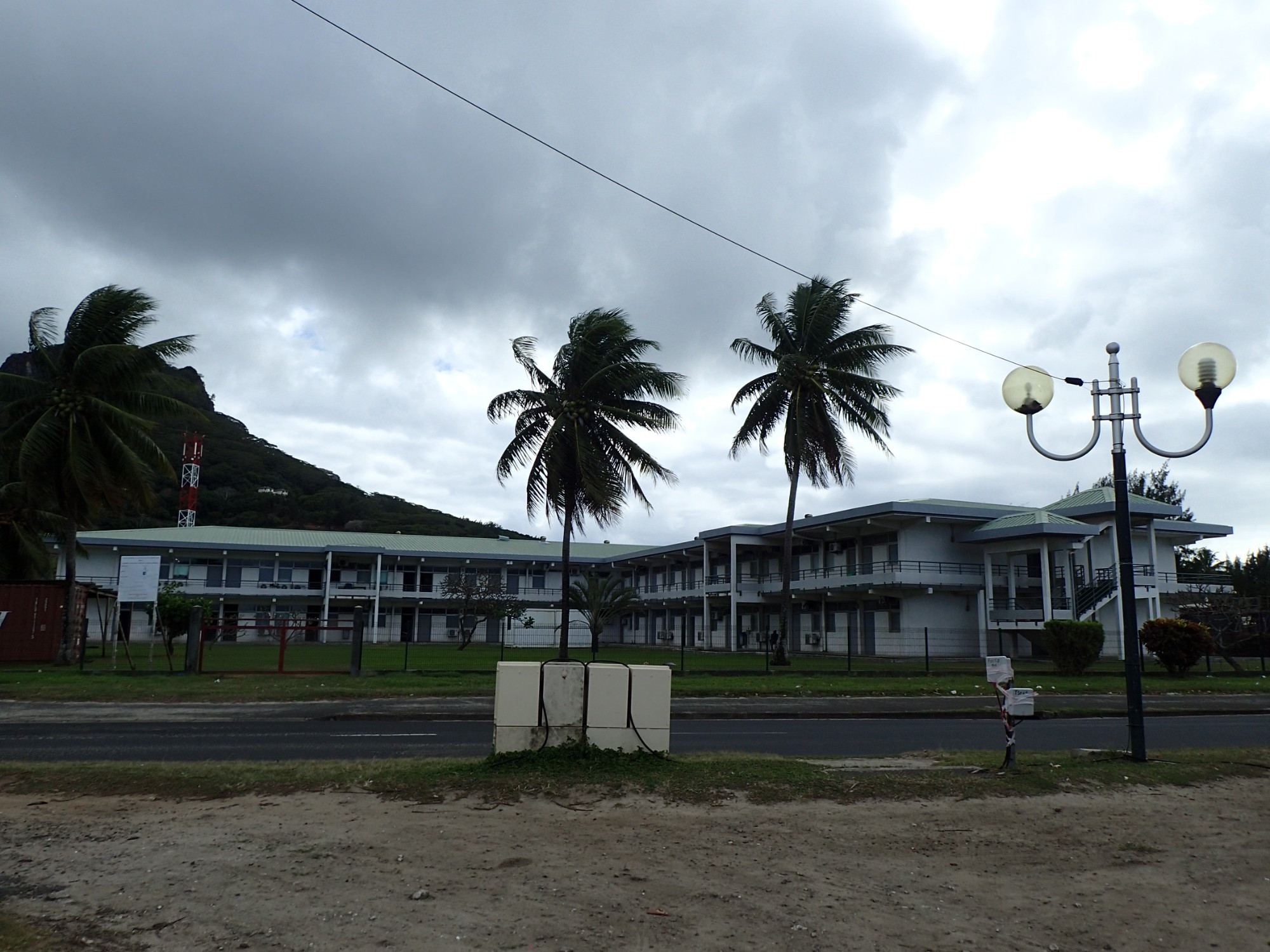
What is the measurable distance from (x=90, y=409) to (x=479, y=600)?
83.1ft

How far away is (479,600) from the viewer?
4975 centimetres

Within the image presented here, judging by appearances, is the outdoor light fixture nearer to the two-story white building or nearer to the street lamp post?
the street lamp post

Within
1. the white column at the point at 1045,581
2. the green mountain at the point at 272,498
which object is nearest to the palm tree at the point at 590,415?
the white column at the point at 1045,581

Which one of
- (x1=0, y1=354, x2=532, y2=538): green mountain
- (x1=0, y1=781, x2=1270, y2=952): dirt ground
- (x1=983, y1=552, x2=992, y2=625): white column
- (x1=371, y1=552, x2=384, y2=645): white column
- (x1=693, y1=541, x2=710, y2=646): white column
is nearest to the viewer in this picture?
(x1=0, y1=781, x2=1270, y2=952): dirt ground

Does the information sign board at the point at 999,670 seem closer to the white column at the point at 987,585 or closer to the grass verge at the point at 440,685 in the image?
the grass verge at the point at 440,685

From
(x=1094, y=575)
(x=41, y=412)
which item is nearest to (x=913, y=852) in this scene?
(x=41, y=412)

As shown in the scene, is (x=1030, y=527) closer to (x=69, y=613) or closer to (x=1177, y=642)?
(x=1177, y=642)

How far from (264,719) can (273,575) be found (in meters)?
43.8

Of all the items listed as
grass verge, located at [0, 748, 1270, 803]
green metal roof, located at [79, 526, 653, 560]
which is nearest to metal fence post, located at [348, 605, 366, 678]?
grass verge, located at [0, 748, 1270, 803]

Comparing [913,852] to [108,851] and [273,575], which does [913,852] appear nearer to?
[108,851]

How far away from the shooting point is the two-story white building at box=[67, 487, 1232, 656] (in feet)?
128

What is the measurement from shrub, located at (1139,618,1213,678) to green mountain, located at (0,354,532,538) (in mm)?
68785

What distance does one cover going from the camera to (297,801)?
7.59 m

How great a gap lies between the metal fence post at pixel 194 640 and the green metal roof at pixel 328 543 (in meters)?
30.7
